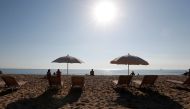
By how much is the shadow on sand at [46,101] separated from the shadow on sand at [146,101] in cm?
195

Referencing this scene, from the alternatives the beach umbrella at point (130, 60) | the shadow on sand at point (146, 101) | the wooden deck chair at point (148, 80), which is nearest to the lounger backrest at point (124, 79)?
the wooden deck chair at point (148, 80)

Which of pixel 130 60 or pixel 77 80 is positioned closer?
pixel 77 80

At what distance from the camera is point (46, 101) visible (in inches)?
450

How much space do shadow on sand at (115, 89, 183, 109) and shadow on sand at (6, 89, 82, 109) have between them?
6.38ft

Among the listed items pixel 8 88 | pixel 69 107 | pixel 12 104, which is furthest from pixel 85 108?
pixel 8 88

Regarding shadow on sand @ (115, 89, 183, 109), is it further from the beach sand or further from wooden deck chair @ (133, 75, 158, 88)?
wooden deck chair @ (133, 75, 158, 88)

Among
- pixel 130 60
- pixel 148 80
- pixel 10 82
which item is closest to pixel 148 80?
pixel 148 80

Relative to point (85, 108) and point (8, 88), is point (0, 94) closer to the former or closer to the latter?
point (8, 88)

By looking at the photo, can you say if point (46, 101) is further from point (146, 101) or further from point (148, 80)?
point (148, 80)

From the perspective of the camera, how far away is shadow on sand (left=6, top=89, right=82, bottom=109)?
10.3 m

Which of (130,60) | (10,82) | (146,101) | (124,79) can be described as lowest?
(146,101)

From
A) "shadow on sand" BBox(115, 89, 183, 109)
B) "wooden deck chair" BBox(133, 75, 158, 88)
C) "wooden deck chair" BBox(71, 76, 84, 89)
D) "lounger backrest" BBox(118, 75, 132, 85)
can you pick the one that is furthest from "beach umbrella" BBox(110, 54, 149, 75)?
"wooden deck chair" BBox(71, 76, 84, 89)

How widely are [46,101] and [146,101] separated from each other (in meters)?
3.86

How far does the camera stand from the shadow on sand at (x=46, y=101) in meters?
10.3
